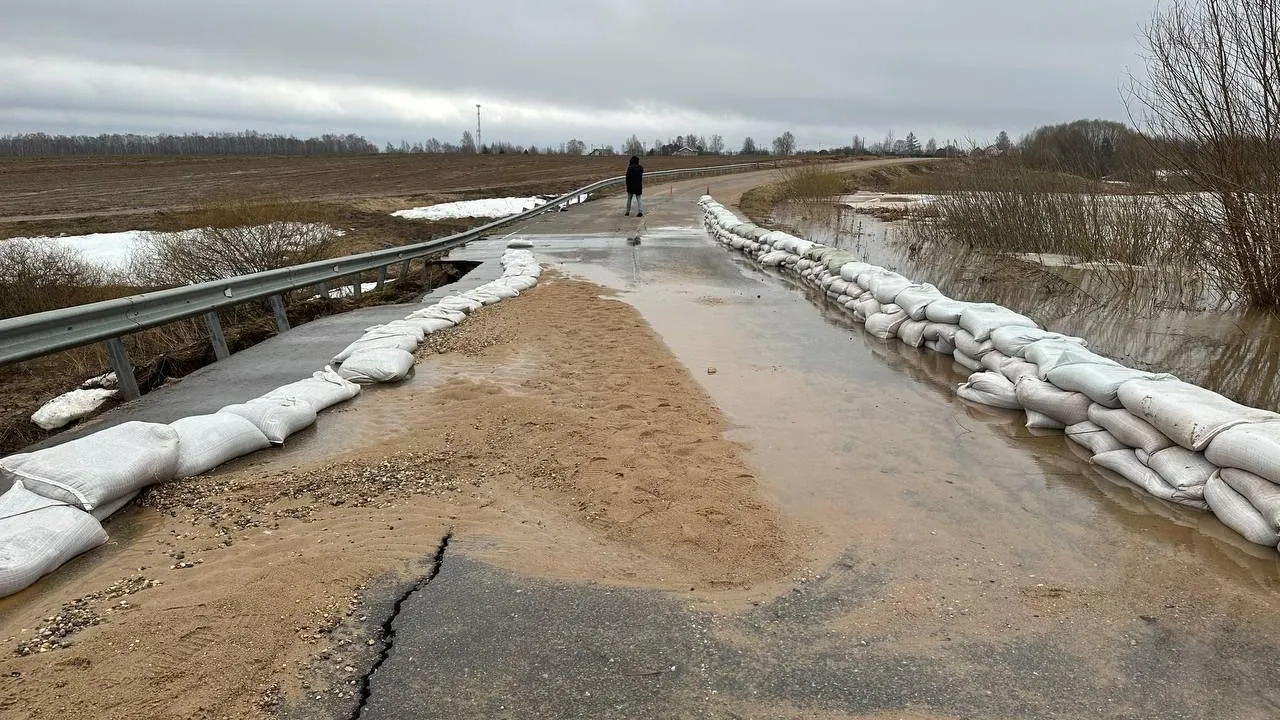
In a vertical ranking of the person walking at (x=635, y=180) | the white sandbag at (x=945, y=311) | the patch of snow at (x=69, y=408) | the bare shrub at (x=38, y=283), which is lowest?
the patch of snow at (x=69, y=408)

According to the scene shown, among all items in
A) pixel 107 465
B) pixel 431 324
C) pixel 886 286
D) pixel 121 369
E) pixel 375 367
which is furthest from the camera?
pixel 886 286

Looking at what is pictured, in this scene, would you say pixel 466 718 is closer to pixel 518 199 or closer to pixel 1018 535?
pixel 1018 535

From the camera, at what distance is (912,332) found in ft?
25.3

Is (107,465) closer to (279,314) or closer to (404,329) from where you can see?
(404,329)

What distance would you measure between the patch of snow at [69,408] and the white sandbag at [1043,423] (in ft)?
24.9

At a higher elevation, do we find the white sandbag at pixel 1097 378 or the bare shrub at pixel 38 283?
the white sandbag at pixel 1097 378

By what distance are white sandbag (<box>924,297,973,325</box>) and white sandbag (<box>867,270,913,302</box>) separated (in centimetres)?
72

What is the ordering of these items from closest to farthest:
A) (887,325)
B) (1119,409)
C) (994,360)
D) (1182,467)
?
(1182,467) < (1119,409) < (994,360) < (887,325)

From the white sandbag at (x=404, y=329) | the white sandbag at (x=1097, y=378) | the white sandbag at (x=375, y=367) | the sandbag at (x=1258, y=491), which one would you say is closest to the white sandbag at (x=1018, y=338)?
the white sandbag at (x=1097, y=378)

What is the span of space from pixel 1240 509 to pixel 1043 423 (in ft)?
5.24

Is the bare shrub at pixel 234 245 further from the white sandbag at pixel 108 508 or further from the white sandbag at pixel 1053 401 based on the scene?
the white sandbag at pixel 1053 401

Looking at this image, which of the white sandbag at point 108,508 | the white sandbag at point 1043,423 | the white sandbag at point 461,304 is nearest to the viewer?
the white sandbag at point 108,508

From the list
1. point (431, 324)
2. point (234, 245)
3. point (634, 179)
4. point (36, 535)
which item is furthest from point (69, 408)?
Answer: point (634, 179)

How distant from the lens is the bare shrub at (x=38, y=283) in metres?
10.6
